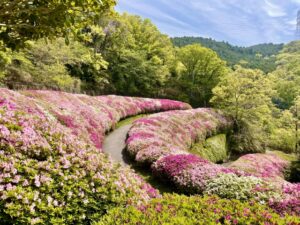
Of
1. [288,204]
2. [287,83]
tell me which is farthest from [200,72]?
[288,204]

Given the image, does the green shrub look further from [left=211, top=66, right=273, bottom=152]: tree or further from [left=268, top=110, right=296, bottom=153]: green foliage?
[left=268, top=110, right=296, bottom=153]: green foliage

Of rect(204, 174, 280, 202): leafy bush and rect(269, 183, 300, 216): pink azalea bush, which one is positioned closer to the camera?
rect(269, 183, 300, 216): pink azalea bush

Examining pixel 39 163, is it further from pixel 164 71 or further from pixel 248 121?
pixel 164 71

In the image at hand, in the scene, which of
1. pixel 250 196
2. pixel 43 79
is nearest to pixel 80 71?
pixel 43 79

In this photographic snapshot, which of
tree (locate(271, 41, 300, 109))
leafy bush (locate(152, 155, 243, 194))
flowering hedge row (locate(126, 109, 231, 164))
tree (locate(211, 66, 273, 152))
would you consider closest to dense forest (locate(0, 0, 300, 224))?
tree (locate(211, 66, 273, 152))

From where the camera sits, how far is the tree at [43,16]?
163 inches

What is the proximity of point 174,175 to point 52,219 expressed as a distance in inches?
355

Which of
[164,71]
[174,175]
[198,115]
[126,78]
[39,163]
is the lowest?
[174,175]

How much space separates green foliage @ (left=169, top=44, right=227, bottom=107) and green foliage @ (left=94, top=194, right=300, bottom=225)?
53822 millimetres

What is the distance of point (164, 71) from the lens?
53500 millimetres

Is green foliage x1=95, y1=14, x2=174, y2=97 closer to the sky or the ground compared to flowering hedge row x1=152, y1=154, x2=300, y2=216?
closer to the sky

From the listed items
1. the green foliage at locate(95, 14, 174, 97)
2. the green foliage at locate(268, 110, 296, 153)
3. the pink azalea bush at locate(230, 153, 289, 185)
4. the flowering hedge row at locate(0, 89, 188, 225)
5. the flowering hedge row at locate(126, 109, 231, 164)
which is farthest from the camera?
the green foliage at locate(95, 14, 174, 97)

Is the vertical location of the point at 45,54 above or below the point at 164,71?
below

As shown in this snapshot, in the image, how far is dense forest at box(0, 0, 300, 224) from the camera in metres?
4.73
